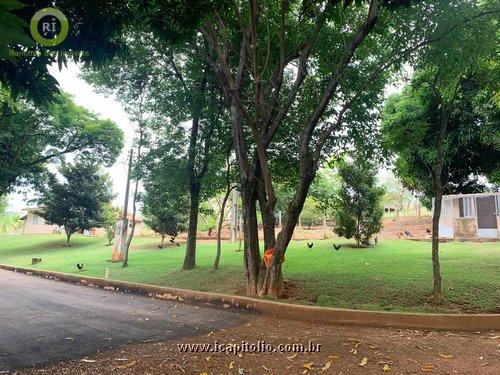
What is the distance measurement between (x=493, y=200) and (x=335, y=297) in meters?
12.5

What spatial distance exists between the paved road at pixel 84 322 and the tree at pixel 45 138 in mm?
9649

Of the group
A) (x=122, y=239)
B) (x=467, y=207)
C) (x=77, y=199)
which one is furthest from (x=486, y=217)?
(x=77, y=199)

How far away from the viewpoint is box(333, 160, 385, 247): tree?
15.4 m

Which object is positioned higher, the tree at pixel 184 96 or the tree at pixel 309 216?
the tree at pixel 184 96

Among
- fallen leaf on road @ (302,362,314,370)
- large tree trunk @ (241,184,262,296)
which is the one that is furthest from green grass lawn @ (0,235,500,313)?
fallen leaf on road @ (302,362,314,370)

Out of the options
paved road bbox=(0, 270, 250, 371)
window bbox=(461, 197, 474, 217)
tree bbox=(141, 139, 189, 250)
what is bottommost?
paved road bbox=(0, 270, 250, 371)

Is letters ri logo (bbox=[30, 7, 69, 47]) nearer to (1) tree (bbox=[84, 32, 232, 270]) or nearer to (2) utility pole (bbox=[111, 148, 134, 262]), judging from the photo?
(1) tree (bbox=[84, 32, 232, 270])

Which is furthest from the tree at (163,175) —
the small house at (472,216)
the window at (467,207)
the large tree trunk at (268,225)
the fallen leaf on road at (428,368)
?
the window at (467,207)

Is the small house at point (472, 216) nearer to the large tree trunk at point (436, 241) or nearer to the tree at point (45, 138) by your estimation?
the large tree trunk at point (436, 241)

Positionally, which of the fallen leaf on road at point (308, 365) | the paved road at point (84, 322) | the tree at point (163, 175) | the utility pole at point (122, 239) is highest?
the tree at point (163, 175)

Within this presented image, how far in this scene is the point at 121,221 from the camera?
1842 centimetres

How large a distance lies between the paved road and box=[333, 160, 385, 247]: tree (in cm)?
966

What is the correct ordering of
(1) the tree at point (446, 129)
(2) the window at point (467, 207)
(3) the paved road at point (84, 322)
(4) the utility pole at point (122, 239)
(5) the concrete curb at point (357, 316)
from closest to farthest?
(3) the paved road at point (84, 322)
(5) the concrete curb at point (357, 316)
(1) the tree at point (446, 129)
(2) the window at point (467, 207)
(4) the utility pole at point (122, 239)

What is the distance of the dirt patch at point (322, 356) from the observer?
368 cm
